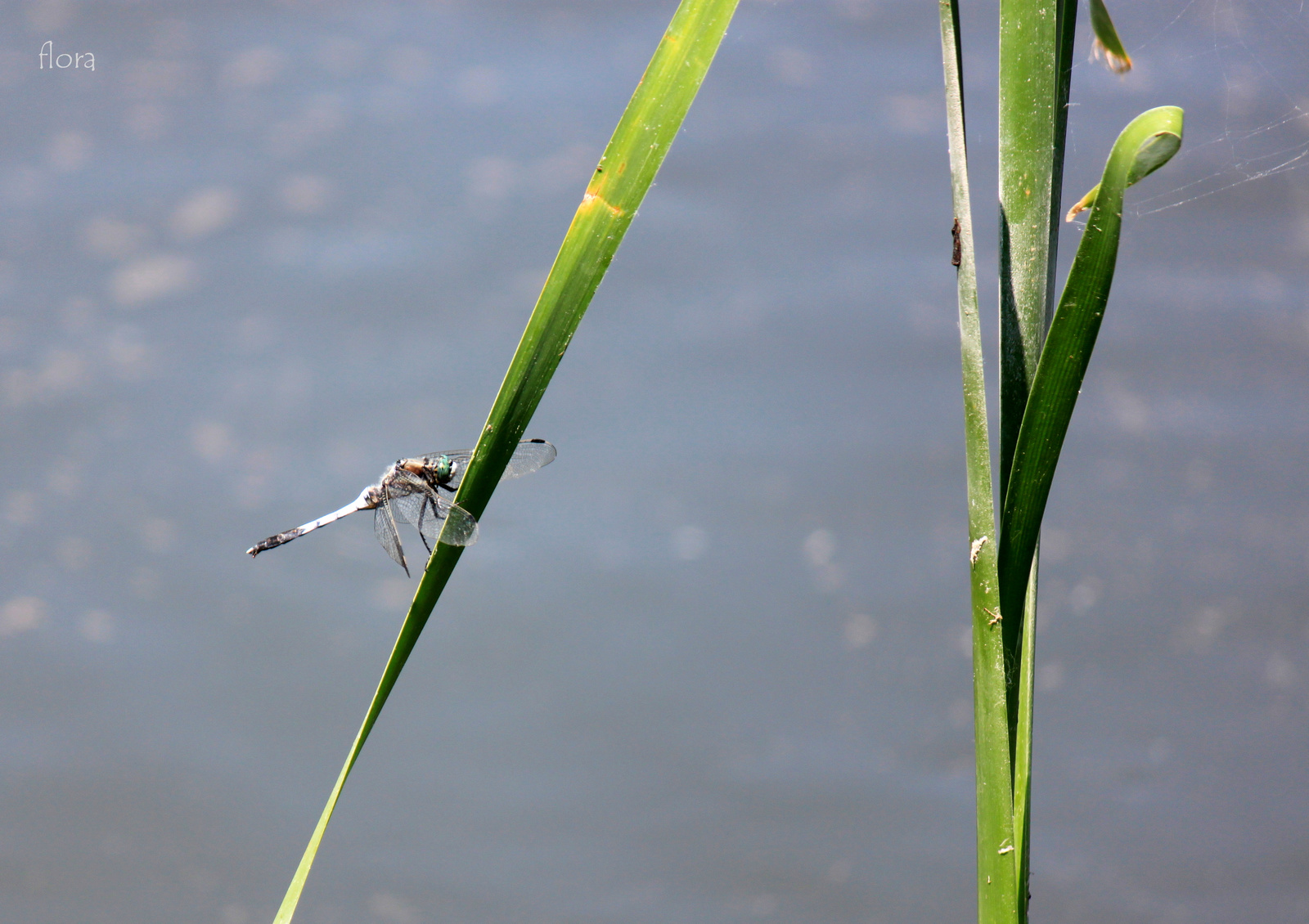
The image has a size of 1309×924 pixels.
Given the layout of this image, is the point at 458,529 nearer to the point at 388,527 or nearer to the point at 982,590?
the point at 982,590

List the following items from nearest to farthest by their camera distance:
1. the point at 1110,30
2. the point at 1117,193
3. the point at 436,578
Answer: the point at 1117,193
the point at 436,578
the point at 1110,30

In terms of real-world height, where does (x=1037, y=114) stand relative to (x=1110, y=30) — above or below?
below

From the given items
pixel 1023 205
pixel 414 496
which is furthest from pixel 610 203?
pixel 414 496

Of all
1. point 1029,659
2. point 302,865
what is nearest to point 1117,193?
point 1029,659

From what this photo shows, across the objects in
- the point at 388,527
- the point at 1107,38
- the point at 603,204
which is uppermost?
the point at 1107,38

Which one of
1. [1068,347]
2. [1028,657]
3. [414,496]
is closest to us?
[1068,347]

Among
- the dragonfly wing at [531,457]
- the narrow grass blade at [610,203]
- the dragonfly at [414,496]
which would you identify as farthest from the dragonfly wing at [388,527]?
the narrow grass blade at [610,203]

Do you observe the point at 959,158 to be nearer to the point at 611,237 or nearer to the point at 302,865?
the point at 611,237
